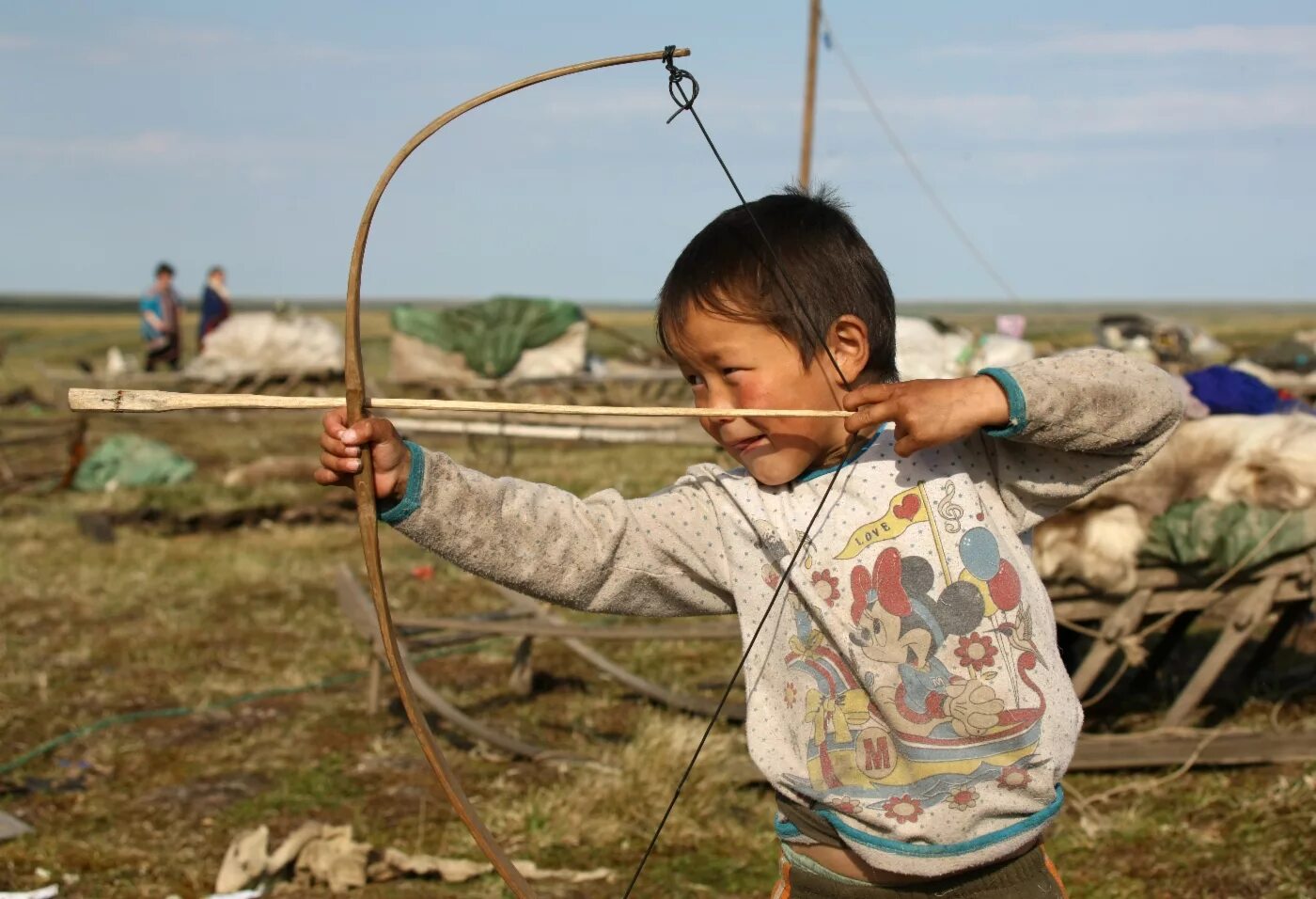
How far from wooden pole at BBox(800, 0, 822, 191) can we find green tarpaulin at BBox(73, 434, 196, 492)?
7397 millimetres

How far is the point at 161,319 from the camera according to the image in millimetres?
16594

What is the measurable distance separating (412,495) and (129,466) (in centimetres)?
1244

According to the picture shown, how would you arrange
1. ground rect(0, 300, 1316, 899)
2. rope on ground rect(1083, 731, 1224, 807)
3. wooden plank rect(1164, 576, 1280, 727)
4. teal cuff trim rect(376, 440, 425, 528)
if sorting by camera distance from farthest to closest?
1. wooden plank rect(1164, 576, 1280, 727)
2. rope on ground rect(1083, 731, 1224, 807)
3. ground rect(0, 300, 1316, 899)
4. teal cuff trim rect(376, 440, 425, 528)

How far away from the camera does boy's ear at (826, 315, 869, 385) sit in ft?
7.27

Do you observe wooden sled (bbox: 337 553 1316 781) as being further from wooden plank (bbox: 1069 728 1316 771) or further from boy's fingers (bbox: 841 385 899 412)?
boy's fingers (bbox: 841 385 899 412)

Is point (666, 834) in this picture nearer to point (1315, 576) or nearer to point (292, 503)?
point (1315, 576)

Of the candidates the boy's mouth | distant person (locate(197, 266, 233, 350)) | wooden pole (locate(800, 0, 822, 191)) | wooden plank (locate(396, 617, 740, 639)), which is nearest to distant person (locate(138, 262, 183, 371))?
distant person (locate(197, 266, 233, 350))

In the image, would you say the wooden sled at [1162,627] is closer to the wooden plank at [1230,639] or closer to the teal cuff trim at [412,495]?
the wooden plank at [1230,639]

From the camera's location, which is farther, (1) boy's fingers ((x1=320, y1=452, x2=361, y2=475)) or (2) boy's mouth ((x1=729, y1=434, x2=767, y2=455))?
(2) boy's mouth ((x1=729, y1=434, x2=767, y2=455))

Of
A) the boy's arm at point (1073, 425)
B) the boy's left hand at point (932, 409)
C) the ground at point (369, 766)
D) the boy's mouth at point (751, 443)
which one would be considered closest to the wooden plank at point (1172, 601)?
the ground at point (369, 766)

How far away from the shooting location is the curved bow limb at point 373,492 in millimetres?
1987

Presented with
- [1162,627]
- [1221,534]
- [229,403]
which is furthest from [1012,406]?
[1162,627]

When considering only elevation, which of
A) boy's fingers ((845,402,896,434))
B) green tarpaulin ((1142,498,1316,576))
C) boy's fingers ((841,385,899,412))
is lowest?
green tarpaulin ((1142,498,1316,576))

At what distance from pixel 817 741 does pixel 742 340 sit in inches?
25.6
